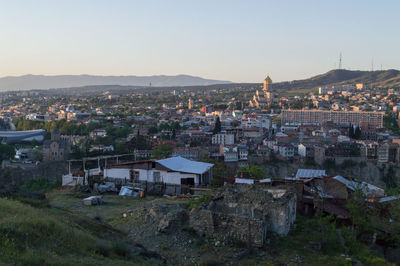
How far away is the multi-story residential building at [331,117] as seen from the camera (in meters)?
60.0

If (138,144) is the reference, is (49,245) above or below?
above

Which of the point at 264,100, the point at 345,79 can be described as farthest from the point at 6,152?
the point at 345,79

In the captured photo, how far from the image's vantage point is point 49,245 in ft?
18.7

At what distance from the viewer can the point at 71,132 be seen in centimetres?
4847

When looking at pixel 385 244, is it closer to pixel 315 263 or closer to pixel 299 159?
pixel 315 263

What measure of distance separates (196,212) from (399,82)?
398ft

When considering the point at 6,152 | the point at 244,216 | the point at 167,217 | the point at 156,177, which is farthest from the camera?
the point at 6,152

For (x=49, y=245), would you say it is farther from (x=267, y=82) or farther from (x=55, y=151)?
(x=267, y=82)

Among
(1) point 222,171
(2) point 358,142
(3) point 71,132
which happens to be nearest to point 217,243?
(1) point 222,171

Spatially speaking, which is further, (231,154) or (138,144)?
(138,144)

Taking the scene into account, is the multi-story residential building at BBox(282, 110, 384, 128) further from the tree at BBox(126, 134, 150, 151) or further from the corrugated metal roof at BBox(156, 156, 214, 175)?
the corrugated metal roof at BBox(156, 156, 214, 175)

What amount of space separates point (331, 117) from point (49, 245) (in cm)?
6359

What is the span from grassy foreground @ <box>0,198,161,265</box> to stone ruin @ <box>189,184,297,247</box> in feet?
5.16

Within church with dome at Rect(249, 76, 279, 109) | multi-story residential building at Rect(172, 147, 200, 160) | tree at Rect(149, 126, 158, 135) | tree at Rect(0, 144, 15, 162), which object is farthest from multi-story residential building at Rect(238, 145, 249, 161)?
church with dome at Rect(249, 76, 279, 109)
